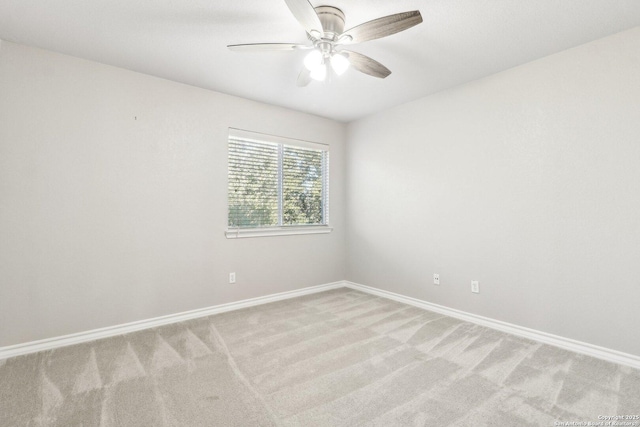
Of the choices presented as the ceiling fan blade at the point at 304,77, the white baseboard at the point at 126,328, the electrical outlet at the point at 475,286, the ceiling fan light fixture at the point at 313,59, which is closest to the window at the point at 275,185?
the white baseboard at the point at 126,328

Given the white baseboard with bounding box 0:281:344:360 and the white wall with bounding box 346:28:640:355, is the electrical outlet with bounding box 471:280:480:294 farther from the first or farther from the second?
the white baseboard with bounding box 0:281:344:360

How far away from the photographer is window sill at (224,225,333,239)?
3508 millimetres

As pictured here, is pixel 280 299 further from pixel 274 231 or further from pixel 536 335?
pixel 536 335

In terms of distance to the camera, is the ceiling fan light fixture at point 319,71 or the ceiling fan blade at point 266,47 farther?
the ceiling fan light fixture at point 319,71

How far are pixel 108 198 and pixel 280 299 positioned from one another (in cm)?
216

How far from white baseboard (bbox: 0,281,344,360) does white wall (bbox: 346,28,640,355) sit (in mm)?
1647

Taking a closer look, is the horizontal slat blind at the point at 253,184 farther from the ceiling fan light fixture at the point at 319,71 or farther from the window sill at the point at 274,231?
the ceiling fan light fixture at the point at 319,71

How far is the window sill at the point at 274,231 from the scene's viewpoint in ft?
11.5

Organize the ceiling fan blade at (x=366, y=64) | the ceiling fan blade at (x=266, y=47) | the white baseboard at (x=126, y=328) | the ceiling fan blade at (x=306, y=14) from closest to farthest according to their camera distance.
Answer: the ceiling fan blade at (x=306, y=14) < the ceiling fan blade at (x=266, y=47) < the ceiling fan blade at (x=366, y=64) < the white baseboard at (x=126, y=328)

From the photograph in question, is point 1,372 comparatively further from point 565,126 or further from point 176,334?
point 565,126

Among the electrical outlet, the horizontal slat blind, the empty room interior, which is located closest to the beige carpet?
the empty room interior

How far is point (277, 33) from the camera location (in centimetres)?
227

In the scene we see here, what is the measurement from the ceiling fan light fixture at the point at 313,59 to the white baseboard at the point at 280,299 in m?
2.63

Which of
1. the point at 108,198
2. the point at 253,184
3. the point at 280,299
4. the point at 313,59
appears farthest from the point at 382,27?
the point at 280,299
